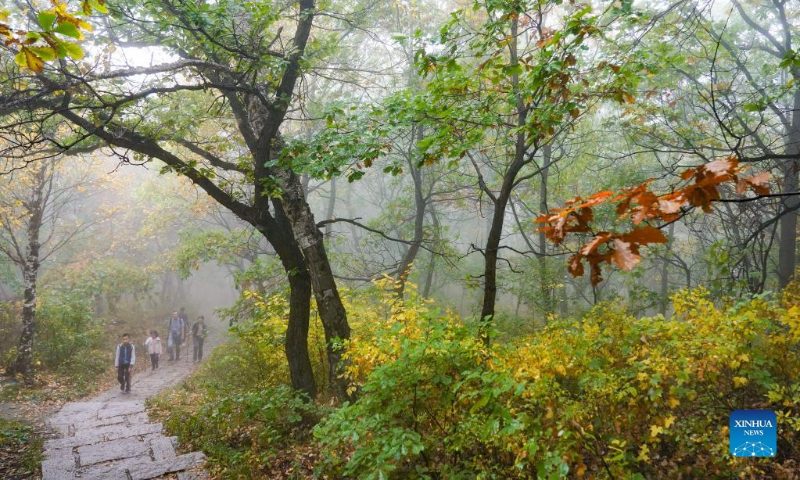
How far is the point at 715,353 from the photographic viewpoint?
3818 millimetres

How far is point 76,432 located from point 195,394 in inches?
134

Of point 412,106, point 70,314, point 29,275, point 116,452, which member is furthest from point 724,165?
point 70,314

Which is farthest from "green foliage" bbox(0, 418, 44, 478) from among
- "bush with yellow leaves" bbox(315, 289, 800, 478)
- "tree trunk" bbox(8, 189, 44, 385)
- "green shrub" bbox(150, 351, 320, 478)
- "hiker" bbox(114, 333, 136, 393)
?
"bush with yellow leaves" bbox(315, 289, 800, 478)

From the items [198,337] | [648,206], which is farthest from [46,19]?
[198,337]

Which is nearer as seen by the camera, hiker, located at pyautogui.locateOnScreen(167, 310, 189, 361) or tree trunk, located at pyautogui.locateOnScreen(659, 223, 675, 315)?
tree trunk, located at pyautogui.locateOnScreen(659, 223, 675, 315)

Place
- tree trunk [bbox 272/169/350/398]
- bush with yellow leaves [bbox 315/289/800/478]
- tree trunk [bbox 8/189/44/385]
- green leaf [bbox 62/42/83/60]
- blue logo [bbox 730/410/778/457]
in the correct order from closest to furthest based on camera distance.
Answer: green leaf [bbox 62/42/83/60] → bush with yellow leaves [bbox 315/289/800/478] → blue logo [bbox 730/410/778/457] → tree trunk [bbox 272/169/350/398] → tree trunk [bbox 8/189/44/385]

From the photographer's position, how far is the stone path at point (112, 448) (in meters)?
5.70

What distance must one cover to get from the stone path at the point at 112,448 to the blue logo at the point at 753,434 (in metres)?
5.66

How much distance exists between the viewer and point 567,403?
3.52 meters

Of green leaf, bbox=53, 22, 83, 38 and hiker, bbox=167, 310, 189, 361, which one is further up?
green leaf, bbox=53, 22, 83, 38

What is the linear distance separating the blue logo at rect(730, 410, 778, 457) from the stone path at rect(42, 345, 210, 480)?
5.66m

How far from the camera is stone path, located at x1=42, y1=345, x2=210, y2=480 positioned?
5.70m

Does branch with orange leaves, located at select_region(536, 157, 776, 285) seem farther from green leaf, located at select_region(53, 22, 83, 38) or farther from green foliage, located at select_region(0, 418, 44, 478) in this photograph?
green foliage, located at select_region(0, 418, 44, 478)

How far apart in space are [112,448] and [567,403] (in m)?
6.51
